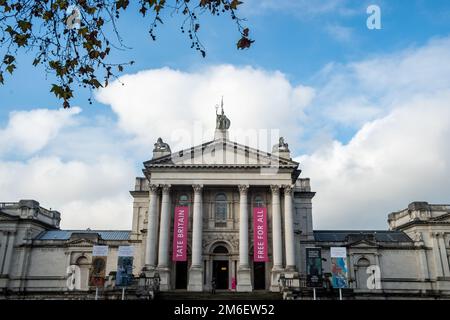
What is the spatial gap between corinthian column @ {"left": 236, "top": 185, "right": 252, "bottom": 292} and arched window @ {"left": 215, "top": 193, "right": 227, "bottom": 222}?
2.64 m

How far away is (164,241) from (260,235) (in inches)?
353

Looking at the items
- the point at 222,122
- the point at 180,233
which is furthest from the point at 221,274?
the point at 222,122

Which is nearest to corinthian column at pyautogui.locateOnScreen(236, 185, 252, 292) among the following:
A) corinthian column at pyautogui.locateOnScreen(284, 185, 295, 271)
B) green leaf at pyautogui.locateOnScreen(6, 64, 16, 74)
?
corinthian column at pyautogui.locateOnScreen(284, 185, 295, 271)

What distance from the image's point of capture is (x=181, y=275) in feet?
140

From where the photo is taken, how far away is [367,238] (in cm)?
5103

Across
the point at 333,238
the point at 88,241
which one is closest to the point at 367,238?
the point at 333,238

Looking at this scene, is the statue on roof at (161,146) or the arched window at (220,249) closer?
the arched window at (220,249)

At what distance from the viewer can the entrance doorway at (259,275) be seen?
42.3m

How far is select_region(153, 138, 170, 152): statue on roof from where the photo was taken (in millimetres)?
46328

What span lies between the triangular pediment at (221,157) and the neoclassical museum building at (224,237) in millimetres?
100

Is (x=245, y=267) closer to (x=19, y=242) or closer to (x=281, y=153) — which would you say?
(x=281, y=153)

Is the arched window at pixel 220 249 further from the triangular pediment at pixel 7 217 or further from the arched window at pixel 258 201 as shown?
the triangular pediment at pixel 7 217

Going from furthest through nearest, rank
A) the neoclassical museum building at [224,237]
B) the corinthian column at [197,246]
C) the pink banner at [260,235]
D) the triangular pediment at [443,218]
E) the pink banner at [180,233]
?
the triangular pediment at [443,218] < the neoclassical museum building at [224,237] < the pink banner at [180,233] < the pink banner at [260,235] < the corinthian column at [197,246]

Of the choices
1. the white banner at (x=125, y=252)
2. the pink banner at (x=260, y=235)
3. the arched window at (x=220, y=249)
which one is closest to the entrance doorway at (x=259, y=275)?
the pink banner at (x=260, y=235)
